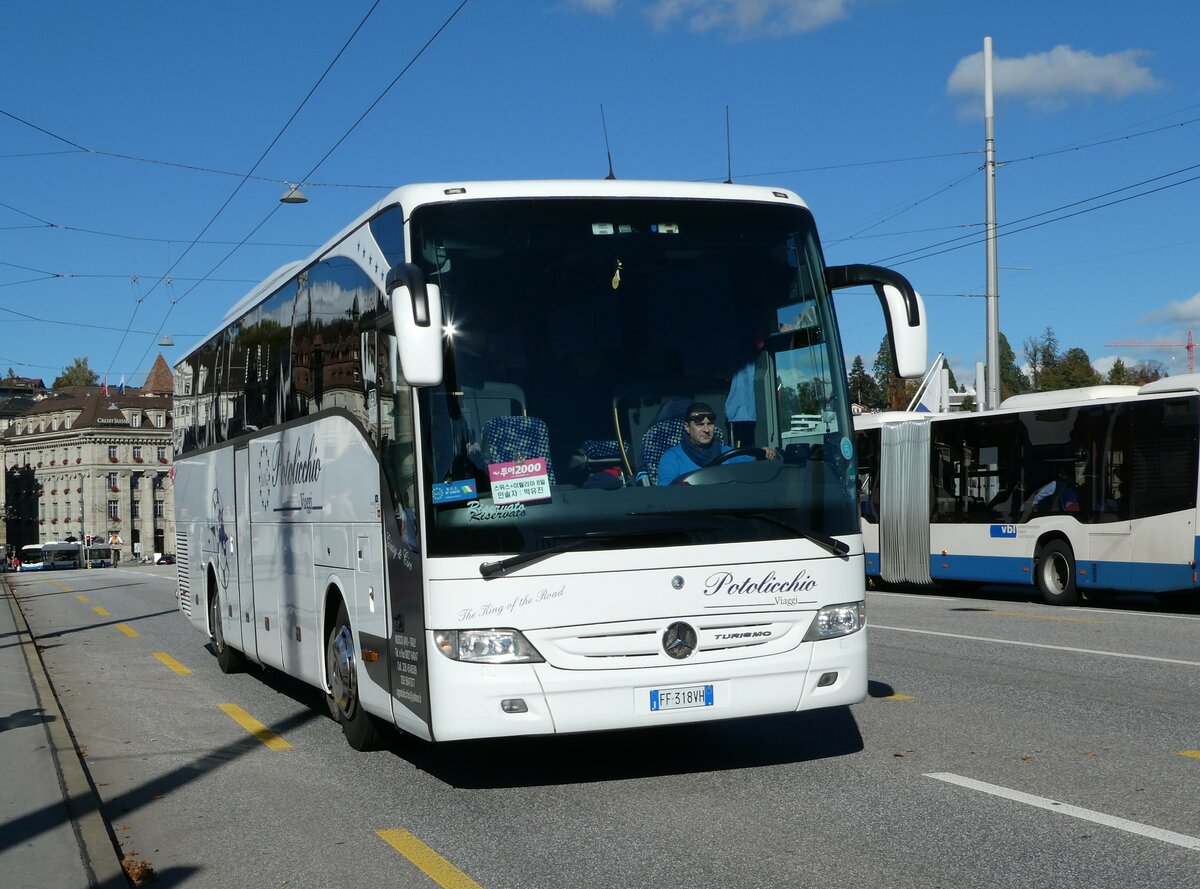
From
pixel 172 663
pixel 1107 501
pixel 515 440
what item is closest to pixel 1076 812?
pixel 515 440

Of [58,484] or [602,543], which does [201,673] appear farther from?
[58,484]

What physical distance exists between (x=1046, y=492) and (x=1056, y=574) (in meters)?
1.20

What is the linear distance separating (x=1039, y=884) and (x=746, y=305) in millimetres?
3547

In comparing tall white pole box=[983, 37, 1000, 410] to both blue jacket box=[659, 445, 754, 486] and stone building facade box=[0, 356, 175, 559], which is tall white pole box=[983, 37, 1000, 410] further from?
stone building facade box=[0, 356, 175, 559]

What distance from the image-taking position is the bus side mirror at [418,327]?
23.1 ft

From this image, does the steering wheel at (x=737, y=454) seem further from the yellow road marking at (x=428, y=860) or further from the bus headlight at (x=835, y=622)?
the yellow road marking at (x=428, y=860)

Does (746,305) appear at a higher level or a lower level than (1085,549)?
higher

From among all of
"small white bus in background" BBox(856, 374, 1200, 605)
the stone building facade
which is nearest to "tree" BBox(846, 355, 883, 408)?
the stone building facade

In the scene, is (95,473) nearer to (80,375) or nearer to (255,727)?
(80,375)

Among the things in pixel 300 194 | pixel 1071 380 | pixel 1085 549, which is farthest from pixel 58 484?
pixel 1085 549

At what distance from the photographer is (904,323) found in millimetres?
8172

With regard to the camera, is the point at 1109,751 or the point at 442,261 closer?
the point at 442,261

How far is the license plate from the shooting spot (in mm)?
7555

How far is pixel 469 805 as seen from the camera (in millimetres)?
7754
